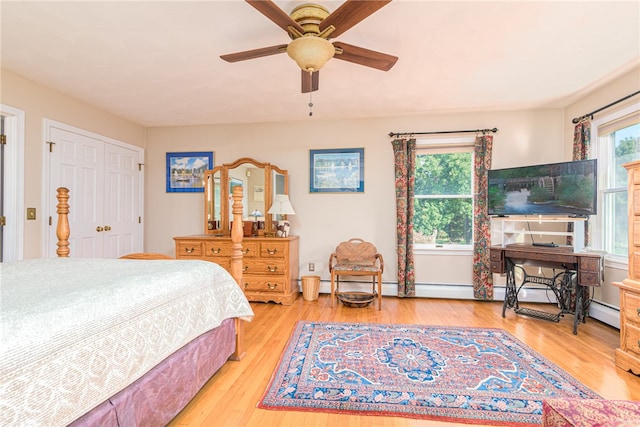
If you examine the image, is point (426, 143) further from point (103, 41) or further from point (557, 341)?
point (103, 41)

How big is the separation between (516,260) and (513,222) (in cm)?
76

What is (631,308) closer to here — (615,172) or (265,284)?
(615,172)

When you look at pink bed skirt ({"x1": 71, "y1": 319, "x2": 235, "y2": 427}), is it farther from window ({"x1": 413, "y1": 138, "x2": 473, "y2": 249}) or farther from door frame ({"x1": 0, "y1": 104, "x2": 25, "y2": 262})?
window ({"x1": 413, "y1": 138, "x2": 473, "y2": 249})

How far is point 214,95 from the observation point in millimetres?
3342

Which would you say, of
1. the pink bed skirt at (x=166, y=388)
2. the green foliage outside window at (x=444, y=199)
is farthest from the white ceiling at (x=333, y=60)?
the pink bed skirt at (x=166, y=388)

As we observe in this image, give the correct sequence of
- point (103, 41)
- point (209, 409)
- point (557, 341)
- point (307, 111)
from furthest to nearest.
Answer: point (307, 111), point (557, 341), point (103, 41), point (209, 409)

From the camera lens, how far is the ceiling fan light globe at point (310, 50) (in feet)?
5.75

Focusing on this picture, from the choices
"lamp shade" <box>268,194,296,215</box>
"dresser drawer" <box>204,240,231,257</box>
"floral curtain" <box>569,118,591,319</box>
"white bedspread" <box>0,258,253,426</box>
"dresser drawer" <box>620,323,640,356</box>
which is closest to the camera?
"white bedspread" <box>0,258,253,426</box>

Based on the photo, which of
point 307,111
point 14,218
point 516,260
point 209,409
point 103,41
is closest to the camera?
point 209,409

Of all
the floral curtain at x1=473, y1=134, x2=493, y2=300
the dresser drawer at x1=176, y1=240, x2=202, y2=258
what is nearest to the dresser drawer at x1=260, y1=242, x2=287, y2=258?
the dresser drawer at x1=176, y1=240, x2=202, y2=258

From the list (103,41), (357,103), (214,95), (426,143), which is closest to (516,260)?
(426,143)

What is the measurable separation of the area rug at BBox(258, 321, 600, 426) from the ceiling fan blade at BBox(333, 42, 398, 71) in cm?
212

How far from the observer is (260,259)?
3.79 meters

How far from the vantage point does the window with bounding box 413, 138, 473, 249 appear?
13.3 ft
